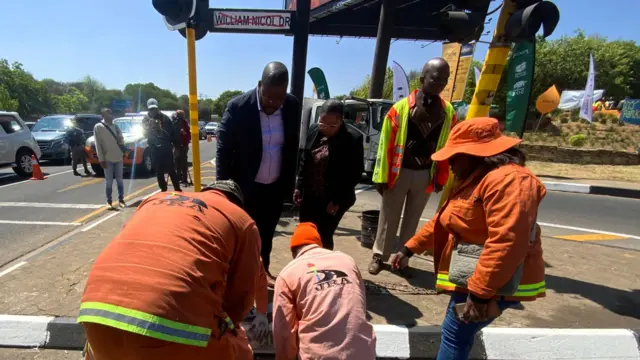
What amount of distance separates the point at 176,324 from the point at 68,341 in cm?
195

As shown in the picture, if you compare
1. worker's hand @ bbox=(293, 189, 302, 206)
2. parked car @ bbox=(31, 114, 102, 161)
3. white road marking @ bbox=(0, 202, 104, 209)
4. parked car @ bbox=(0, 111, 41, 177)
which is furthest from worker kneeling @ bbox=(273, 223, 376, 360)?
parked car @ bbox=(31, 114, 102, 161)

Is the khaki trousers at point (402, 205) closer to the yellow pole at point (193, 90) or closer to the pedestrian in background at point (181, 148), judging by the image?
the yellow pole at point (193, 90)

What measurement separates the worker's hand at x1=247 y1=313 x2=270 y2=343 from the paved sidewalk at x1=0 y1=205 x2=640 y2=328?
0.93 metres

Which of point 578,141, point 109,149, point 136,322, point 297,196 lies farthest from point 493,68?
point 578,141

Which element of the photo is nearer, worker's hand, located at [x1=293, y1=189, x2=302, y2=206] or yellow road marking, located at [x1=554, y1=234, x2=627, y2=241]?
worker's hand, located at [x1=293, y1=189, x2=302, y2=206]

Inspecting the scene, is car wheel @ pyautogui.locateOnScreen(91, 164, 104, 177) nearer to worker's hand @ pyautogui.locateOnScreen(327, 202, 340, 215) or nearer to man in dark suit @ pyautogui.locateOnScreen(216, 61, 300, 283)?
man in dark suit @ pyautogui.locateOnScreen(216, 61, 300, 283)

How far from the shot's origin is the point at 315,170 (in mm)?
3352

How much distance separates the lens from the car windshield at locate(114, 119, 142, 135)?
11951 millimetres

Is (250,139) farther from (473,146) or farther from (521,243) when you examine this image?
(521,243)

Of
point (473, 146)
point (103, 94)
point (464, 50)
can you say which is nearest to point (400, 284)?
point (473, 146)

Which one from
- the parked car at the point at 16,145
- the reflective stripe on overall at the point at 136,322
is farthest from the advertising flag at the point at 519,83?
the parked car at the point at 16,145

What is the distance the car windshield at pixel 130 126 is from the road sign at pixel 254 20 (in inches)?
179

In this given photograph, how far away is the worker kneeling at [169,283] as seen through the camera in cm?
135

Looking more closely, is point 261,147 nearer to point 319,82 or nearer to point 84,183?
point 84,183
